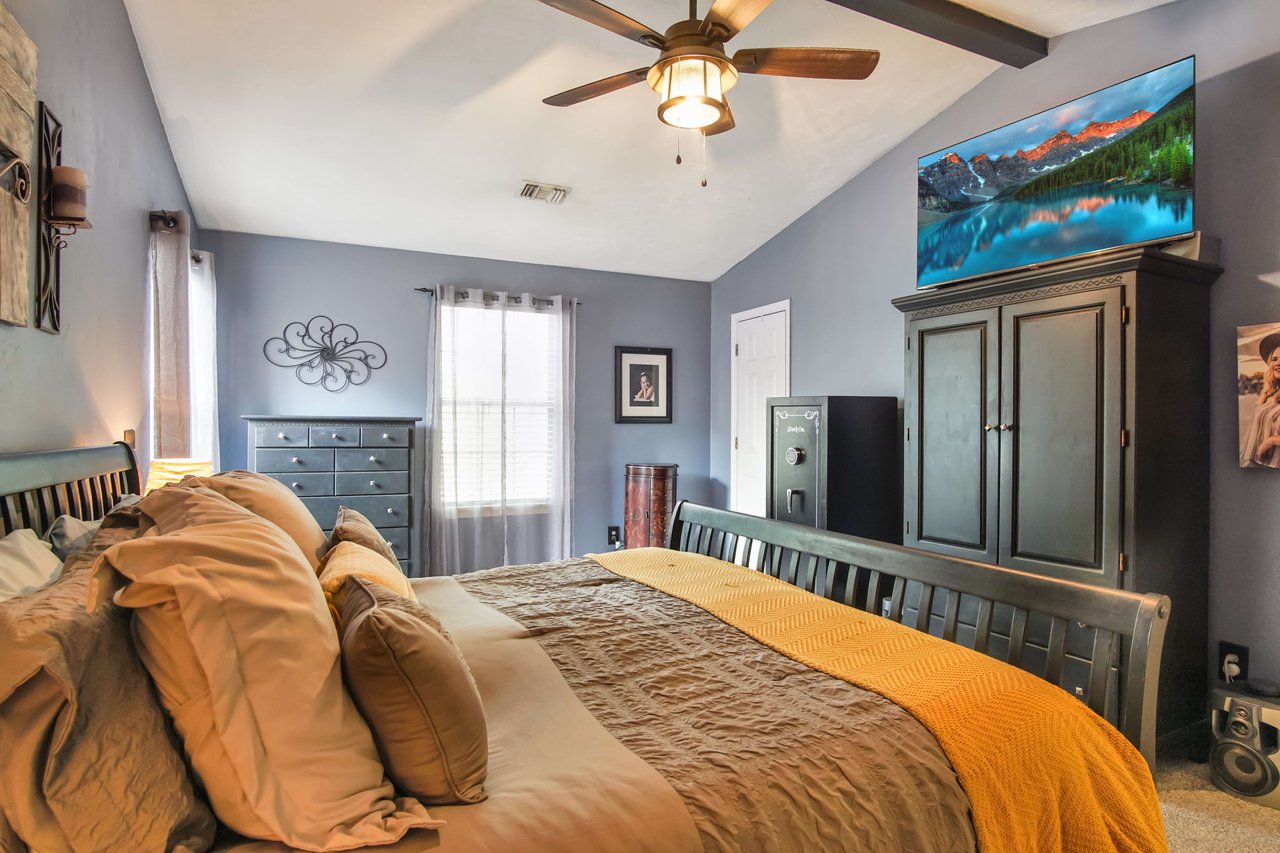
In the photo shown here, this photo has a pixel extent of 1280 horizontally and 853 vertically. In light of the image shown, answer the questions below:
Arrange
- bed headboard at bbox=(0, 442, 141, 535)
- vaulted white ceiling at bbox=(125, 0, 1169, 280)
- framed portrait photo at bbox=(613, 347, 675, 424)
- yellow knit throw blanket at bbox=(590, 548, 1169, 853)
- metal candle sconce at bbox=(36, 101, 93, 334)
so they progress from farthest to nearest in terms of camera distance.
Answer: framed portrait photo at bbox=(613, 347, 675, 424), vaulted white ceiling at bbox=(125, 0, 1169, 280), metal candle sconce at bbox=(36, 101, 93, 334), bed headboard at bbox=(0, 442, 141, 535), yellow knit throw blanket at bbox=(590, 548, 1169, 853)

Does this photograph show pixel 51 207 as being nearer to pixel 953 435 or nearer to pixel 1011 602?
pixel 1011 602

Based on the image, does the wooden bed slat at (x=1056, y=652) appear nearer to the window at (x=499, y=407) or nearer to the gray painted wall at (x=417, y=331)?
the window at (x=499, y=407)

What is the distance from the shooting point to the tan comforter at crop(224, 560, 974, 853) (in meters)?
1.02

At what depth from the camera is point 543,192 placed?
4.15m

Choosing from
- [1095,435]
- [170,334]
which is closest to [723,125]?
[1095,435]

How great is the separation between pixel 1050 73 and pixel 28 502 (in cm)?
419

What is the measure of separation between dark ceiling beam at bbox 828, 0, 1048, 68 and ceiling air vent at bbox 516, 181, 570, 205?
1949 mm

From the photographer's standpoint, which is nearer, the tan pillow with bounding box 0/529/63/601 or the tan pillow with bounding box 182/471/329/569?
the tan pillow with bounding box 0/529/63/601

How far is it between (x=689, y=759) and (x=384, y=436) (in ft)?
11.1

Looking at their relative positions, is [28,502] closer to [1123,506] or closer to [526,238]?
[1123,506]

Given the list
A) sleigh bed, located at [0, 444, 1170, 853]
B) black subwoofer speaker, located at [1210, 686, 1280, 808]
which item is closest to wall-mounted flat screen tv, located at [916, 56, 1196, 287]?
black subwoofer speaker, located at [1210, 686, 1280, 808]

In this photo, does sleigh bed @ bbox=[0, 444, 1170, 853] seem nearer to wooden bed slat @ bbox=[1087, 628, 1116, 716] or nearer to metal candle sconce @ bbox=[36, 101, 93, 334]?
wooden bed slat @ bbox=[1087, 628, 1116, 716]

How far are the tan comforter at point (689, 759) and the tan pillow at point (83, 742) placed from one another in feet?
0.45

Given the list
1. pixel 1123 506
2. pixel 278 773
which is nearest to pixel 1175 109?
pixel 1123 506
